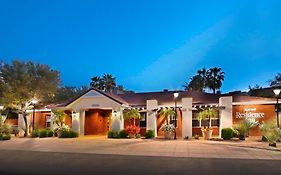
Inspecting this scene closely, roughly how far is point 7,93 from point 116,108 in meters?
11.2

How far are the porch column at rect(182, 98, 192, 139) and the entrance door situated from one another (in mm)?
10456

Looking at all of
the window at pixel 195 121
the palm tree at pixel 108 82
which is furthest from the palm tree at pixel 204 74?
the window at pixel 195 121

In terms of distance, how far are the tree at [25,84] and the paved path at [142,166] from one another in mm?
20632

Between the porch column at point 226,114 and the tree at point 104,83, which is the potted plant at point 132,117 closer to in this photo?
the porch column at point 226,114

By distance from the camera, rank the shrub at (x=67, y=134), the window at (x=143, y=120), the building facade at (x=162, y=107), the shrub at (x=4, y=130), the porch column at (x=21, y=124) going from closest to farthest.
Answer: the building facade at (x=162, y=107), the shrub at (x=67, y=134), the shrub at (x=4, y=130), the window at (x=143, y=120), the porch column at (x=21, y=124)

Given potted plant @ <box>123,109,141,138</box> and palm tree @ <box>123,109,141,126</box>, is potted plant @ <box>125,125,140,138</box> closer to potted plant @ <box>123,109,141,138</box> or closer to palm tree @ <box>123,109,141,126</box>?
potted plant @ <box>123,109,141,138</box>

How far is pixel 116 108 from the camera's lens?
2969 centimetres

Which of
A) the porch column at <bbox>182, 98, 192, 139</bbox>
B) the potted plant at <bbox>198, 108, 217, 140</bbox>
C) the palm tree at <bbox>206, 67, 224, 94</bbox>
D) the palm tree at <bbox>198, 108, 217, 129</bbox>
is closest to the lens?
the potted plant at <bbox>198, 108, 217, 140</bbox>

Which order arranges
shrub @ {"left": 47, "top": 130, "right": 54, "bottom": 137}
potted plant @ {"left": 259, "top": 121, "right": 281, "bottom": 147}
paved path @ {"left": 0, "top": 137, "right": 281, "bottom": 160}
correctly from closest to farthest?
paved path @ {"left": 0, "top": 137, "right": 281, "bottom": 160} < potted plant @ {"left": 259, "top": 121, "right": 281, "bottom": 147} < shrub @ {"left": 47, "top": 130, "right": 54, "bottom": 137}

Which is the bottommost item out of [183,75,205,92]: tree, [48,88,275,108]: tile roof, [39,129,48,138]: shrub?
[39,129,48,138]: shrub

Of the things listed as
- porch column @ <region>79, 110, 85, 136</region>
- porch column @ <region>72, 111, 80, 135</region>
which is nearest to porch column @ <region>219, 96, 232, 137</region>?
porch column @ <region>79, 110, 85, 136</region>

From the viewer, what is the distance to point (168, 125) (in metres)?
26.7

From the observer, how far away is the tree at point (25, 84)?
107 feet

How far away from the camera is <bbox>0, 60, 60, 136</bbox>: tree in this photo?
32.6 m
